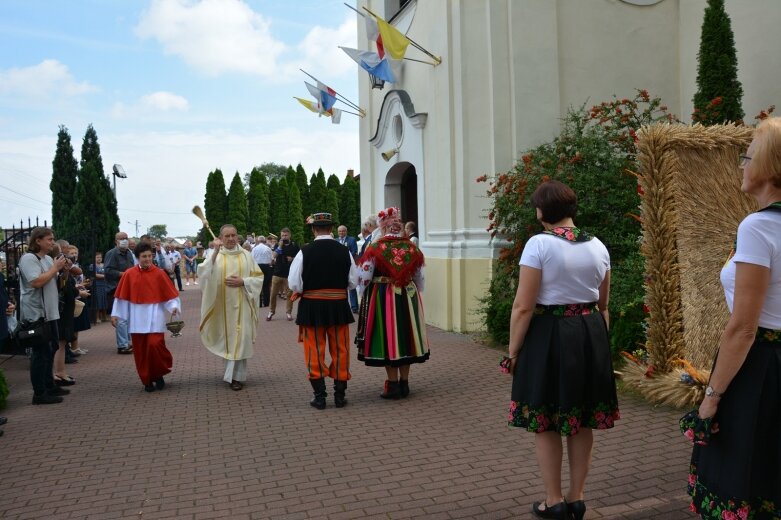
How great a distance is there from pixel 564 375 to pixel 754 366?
1203mm

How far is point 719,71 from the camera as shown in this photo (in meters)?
10.7

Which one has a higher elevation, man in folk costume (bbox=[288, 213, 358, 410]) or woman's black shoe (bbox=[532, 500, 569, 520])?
man in folk costume (bbox=[288, 213, 358, 410])

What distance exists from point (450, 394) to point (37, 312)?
15.0 ft

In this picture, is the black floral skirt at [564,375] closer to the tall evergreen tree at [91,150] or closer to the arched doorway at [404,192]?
the arched doorway at [404,192]

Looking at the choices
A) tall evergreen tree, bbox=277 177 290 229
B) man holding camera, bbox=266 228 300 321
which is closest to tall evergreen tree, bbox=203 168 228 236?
tall evergreen tree, bbox=277 177 290 229

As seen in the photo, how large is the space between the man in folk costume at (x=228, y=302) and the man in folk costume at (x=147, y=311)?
428 millimetres

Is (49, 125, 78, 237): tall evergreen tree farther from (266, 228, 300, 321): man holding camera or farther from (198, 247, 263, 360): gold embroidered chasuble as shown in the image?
(198, 247, 263, 360): gold embroidered chasuble

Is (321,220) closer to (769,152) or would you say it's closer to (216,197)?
(769,152)

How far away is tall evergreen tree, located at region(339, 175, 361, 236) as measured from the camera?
46625 mm

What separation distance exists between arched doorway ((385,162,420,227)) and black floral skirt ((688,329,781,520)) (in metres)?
13.4

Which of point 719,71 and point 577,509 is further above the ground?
point 719,71

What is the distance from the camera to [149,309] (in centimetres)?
817

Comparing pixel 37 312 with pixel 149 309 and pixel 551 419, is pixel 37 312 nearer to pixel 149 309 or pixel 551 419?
pixel 149 309

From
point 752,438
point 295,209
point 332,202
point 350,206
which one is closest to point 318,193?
point 332,202
